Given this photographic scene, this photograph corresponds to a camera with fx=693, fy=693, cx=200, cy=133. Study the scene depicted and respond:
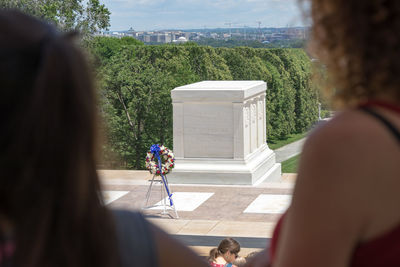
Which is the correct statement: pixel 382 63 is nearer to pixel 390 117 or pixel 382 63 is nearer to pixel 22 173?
pixel 390 117

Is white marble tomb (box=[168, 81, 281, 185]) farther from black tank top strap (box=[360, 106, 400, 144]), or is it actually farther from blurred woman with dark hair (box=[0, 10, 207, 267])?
blurred woman with dark hair (box=[0, 10, 207, 267])

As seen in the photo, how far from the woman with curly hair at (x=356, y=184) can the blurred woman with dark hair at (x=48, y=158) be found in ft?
0.87

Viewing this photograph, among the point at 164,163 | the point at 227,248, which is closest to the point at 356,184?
the point at 227,248

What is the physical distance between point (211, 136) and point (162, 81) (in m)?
14.5

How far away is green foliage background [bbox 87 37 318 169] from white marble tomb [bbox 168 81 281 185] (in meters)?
10.3

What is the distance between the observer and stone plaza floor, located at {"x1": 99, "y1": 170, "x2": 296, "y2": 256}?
9430 mm

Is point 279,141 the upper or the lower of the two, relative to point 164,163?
lower

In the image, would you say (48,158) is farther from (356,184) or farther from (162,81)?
(162,81)

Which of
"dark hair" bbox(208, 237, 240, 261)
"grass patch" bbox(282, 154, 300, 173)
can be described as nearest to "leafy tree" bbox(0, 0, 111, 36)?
"grass patch" bbox(282, 154, 300, 173)

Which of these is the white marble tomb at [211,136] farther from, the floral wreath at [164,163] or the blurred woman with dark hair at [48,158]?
the blurred woman with dark hair at [48,158]

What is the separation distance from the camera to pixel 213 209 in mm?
11516

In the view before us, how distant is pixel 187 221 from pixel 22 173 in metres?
10.0

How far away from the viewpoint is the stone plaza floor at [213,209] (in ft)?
30.9

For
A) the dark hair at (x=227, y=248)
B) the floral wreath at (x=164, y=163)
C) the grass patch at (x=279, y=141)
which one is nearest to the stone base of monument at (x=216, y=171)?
the floral wreath at (x=164, y=163)
